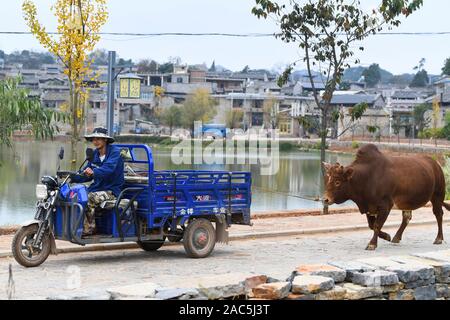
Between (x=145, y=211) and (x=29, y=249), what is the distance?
1855 mm

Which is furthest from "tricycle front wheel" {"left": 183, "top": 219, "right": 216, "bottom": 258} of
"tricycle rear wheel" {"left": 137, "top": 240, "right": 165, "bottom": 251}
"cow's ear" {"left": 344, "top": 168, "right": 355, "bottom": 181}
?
"cow's ear" {"left": 344, "top": 168, "right": 355, "bottom": 181}

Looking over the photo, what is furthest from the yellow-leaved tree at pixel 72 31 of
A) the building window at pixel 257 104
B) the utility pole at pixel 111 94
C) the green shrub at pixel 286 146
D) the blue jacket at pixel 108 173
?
the building window at pixel 257 104

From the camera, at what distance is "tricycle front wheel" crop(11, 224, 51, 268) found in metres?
11.5

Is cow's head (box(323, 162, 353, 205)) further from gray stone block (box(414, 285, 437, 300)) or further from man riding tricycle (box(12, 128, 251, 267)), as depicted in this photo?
gray stone block (box(414, 285, 437, 300))

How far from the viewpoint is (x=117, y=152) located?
12555mm

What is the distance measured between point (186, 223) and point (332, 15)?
31.9ft

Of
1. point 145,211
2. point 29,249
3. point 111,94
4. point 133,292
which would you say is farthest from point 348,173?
point 133,292

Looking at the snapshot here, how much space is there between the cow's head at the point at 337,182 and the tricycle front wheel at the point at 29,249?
5.15 metres

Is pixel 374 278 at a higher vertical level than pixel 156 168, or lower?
higher

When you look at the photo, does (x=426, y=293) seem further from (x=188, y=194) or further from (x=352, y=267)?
(x=188, y=194)

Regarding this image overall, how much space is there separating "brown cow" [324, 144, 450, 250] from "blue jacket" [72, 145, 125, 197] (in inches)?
154

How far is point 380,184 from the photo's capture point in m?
15.0
